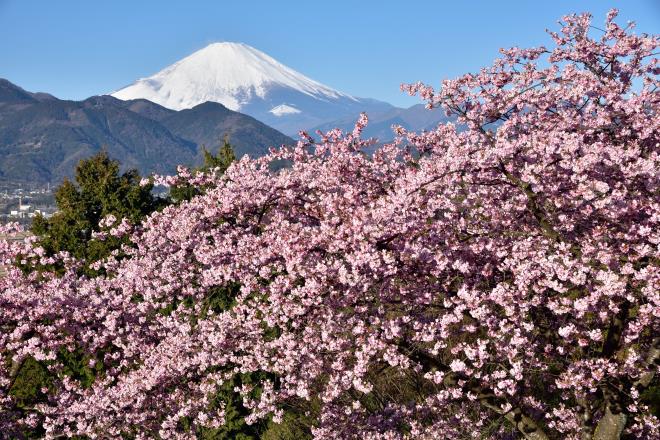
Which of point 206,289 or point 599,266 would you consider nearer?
point 599,266

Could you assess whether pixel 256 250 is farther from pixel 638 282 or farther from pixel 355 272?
pixel 638 282

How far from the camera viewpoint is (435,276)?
23.9ft

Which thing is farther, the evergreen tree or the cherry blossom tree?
the evergreen tree

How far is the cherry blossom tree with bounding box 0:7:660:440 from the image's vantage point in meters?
6.75

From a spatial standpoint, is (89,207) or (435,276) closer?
(435,276)

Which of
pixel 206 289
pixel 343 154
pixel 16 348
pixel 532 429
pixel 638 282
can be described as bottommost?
pixel 16 348

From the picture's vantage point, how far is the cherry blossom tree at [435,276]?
6.75 m

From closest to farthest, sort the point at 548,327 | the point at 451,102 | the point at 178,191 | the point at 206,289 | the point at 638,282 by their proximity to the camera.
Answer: the point at 638,282, the point at 548,327, the point at 206,289, the point at 451,102, the point at 178,191

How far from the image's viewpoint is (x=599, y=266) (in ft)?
23.1

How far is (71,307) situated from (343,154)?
5.13 metres

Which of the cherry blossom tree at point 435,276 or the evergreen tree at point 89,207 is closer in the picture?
the cherry blossom tree at point 435,276

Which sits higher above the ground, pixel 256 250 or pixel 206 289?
pixel 256 250

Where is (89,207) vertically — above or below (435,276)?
below

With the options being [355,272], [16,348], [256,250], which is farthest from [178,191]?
[355,272]
